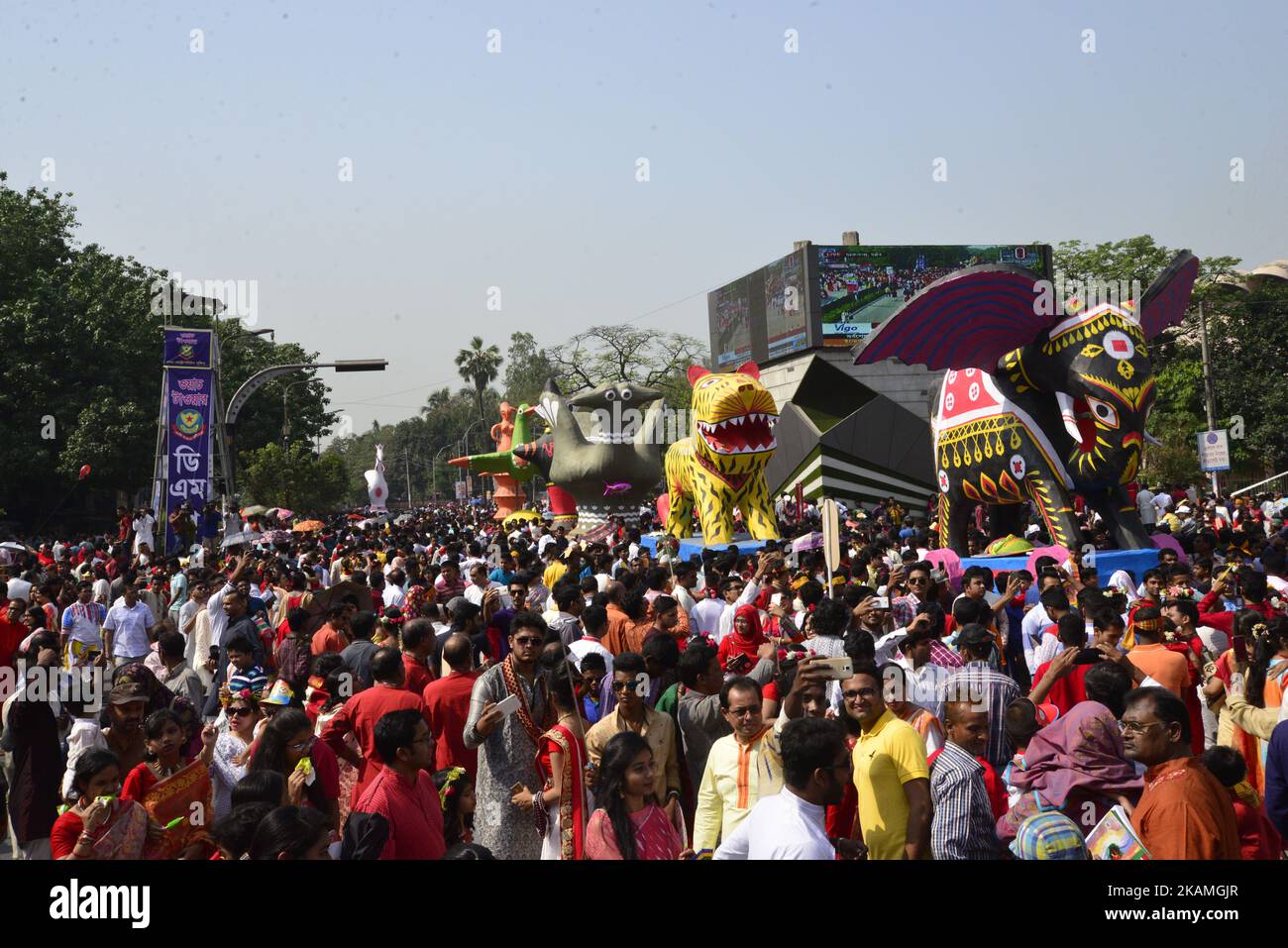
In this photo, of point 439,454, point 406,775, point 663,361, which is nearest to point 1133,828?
point 406,775

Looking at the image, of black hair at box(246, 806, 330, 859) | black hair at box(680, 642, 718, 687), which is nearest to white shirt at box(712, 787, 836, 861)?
black hair at box(246, 806, 330, 859)

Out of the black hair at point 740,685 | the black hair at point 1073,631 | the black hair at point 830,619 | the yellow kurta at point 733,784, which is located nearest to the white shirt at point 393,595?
the black hair at point 830,619

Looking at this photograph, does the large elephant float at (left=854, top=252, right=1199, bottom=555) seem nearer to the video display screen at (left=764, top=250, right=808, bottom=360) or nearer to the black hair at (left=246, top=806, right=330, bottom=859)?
the black hair at (left=246, top=806, right=330, bottom=859)

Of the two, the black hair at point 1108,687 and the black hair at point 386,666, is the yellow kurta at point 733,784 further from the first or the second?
the black hair at point 386,666

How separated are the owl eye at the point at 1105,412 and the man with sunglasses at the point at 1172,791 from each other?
959cm

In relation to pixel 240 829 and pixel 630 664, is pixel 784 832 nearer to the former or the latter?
pixel 240 829

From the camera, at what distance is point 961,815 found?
4031mm

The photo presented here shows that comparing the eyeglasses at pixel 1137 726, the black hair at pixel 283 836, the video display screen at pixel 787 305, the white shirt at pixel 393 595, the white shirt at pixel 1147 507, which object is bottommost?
the black hair at pixel 283 836

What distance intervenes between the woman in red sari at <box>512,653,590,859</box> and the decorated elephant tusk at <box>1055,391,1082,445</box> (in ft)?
31.6

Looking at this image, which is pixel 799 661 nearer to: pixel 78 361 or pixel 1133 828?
pixel 1133 828

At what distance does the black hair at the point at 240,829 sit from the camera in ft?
11.5

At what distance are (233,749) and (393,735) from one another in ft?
5.41

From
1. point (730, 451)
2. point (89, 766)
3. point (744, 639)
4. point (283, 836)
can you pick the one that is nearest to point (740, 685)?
point (283, 836)

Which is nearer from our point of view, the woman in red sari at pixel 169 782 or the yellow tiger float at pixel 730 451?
the woman in red sari at pixel 169 782
